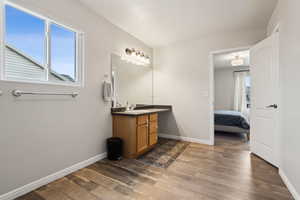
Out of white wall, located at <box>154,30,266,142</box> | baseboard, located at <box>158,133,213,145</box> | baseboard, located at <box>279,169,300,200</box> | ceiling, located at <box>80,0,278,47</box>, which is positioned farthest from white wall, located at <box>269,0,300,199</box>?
baseboard, located at <box>158,133,213,145</box>

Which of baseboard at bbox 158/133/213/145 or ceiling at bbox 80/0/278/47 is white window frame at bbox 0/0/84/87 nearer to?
ceiling at bbox 80/0/278/47

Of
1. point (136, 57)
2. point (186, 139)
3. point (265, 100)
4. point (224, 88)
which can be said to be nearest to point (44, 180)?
point (136, 57)

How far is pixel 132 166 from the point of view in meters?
2.21

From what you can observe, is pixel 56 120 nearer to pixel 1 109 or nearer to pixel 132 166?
pixel 1 109

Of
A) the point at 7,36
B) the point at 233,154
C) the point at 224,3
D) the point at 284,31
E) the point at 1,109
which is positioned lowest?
the point at 233,154

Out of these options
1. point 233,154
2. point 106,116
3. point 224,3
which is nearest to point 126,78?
point 106,116

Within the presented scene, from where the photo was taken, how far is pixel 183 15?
2473 millimetres

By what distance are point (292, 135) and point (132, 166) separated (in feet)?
6.72

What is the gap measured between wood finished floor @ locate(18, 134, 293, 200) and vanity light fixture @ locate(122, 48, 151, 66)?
2090mm

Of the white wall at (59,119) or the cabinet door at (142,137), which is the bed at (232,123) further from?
the white wall at (59,119)

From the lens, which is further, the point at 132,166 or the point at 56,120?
the point at 132,166

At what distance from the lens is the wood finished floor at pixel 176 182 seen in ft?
5.08

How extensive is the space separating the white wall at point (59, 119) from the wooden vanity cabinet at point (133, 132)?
0.62 ft

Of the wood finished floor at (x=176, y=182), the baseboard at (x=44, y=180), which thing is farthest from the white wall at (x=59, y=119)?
the wood finished floor at (x=176, y=182)
